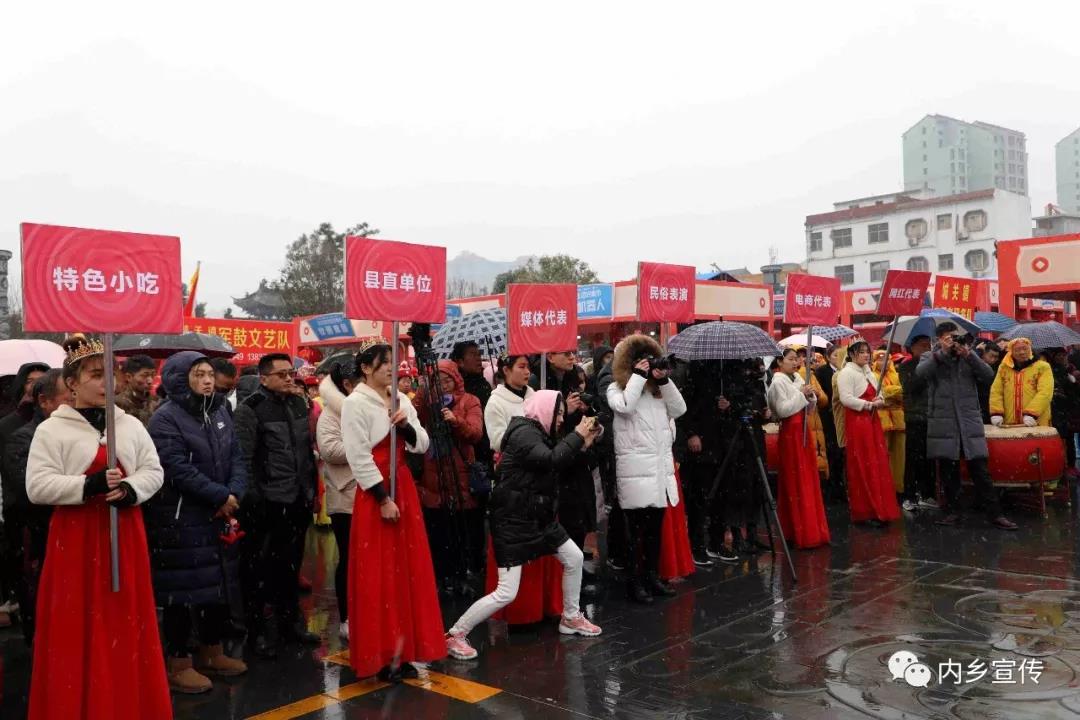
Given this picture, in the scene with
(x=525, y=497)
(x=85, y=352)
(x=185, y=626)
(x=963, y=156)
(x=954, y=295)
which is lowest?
(x=185, y=626)

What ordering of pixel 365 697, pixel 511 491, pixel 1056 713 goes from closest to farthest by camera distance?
pixel 1056 713, pixel 365 697, pixel 511 491

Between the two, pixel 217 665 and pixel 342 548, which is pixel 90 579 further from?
pixel 342 548

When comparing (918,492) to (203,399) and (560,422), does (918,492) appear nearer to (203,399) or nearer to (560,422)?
(560,422)

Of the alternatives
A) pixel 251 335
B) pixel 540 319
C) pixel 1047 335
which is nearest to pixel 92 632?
pixel 540 319

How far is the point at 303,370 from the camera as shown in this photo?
933 cm

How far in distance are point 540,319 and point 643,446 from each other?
121cm

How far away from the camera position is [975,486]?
354 inches

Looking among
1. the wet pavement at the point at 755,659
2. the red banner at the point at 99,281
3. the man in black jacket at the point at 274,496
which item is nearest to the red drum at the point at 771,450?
the wet pavement at the point at 755,659

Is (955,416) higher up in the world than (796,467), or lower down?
higher up

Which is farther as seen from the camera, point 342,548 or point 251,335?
point 251,335

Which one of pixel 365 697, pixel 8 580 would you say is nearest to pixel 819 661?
pixel 365 697

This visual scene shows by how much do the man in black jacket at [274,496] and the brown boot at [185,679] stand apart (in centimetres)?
63

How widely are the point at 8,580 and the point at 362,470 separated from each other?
304 cm

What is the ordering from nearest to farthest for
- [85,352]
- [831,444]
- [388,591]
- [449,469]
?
[85,352] < [388,591] < [449,469] < [831,444]
